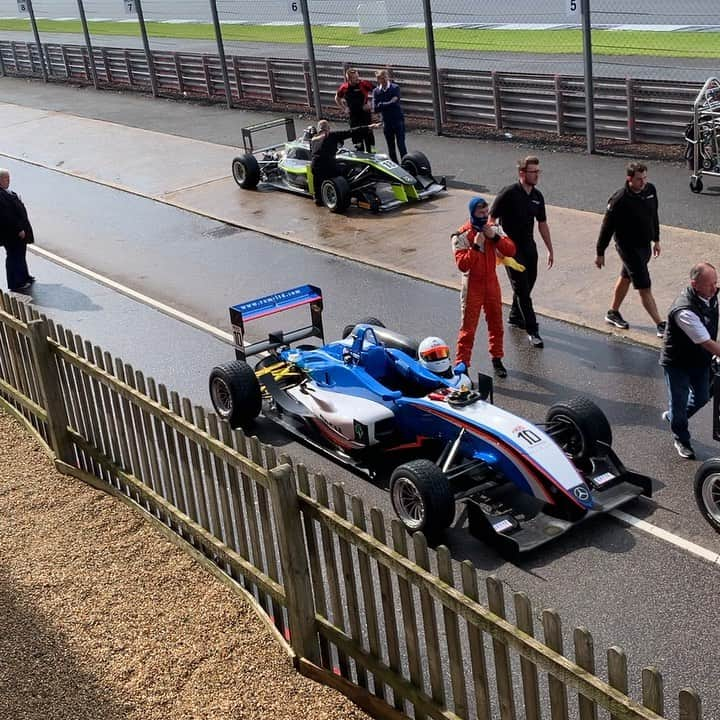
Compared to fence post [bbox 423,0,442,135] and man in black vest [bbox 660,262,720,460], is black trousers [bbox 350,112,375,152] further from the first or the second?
man in black vest [bbox 660,262,720,460]

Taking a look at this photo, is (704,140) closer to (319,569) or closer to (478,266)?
(478,266)

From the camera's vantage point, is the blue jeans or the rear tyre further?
the rear tyre

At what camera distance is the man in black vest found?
8.21 meters

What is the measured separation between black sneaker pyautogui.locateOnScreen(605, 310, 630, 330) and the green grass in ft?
47.1

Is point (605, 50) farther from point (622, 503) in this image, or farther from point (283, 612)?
point (283, 612)

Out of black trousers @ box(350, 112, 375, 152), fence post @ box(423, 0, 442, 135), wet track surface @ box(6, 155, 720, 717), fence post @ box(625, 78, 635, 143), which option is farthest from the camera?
fence post @ box(423, 0, 442, 135)

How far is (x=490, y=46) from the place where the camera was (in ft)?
96.3

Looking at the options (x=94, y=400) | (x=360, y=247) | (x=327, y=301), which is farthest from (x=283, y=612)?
(x=360, y=247)

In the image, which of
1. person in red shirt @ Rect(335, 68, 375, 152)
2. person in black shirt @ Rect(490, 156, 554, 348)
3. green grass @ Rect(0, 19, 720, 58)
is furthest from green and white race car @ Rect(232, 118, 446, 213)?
green grass @ Rect(0, 19, 720, 58)

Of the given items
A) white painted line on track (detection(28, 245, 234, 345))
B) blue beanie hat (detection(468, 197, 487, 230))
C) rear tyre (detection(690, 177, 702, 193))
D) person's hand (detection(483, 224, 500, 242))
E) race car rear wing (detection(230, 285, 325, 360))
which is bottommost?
rear tyre (detection(690, 177, 702, 193))

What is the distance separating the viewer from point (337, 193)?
16688mm

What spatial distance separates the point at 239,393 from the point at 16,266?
6.20 metres

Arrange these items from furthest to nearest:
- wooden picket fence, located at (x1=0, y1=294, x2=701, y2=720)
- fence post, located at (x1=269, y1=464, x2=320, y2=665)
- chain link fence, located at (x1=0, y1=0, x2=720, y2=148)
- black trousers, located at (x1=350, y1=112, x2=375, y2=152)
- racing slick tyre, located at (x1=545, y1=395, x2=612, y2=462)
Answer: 1. chain link fence, located at (x1=0, y1=0, x2=720, y2=148)
2. black trousers, located at (x1=350, y1=112, x2=375, y2=152)
3. racing slick tyre, located at (x1=545, y1=395, x2=612, y2=462)
4. fence post, located at (x1=269, y1=464, x2=320, y2=665)
5. wooden picket fence, located at (x1=0, y1=294, x2=701, y2=720)

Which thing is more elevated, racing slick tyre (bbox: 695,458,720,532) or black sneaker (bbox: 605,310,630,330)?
racing slick tyre (bbox: 695,458,720,532)
